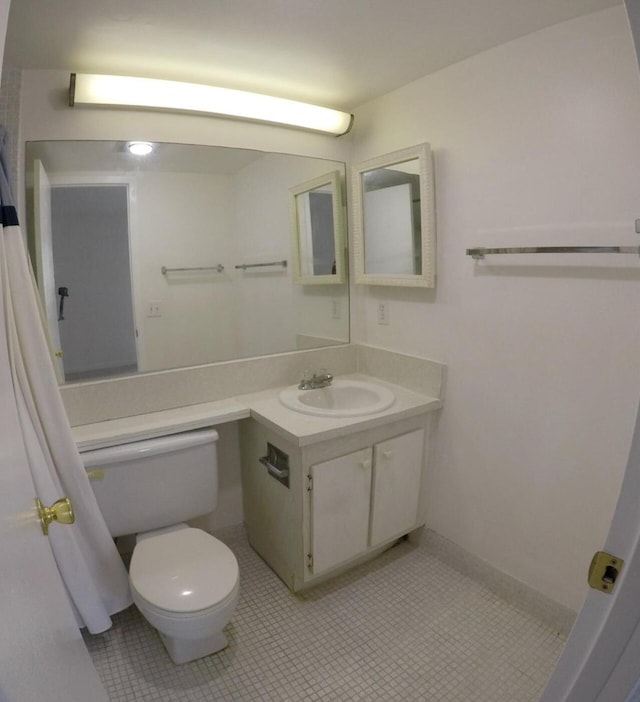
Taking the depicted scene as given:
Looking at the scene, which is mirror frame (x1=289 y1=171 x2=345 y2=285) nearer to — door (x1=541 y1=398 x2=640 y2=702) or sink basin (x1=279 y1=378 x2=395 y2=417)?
sink basin (x1=279 y1=378 x2=395 y2=417)

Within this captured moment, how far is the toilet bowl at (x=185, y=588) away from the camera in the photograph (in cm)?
133

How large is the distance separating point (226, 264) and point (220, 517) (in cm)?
127

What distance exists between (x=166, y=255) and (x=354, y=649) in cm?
177

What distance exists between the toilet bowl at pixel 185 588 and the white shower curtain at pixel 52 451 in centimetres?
17

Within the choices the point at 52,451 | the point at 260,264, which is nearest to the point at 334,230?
the point at 260,264

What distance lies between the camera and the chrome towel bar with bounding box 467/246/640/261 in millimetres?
1245

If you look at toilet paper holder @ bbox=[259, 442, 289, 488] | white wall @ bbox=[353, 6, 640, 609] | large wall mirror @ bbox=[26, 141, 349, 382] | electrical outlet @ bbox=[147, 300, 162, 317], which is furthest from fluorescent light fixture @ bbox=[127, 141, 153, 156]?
toilet paper holder @ bbox=[259, 442, 289, 488]

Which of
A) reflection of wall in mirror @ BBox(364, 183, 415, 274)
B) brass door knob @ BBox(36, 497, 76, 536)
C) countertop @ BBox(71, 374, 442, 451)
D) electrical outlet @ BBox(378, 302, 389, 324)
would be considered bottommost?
countertop @ BBox(71, 374, 442, 451)

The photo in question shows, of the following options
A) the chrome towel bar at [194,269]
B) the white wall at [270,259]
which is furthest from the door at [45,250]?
the white wall at [270,259]

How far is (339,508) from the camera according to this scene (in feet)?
5.71

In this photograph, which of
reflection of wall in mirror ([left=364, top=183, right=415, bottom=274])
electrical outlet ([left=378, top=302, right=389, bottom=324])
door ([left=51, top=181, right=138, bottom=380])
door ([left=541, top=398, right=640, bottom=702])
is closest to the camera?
door ([left=541, top=398, right=640, bottom=702])

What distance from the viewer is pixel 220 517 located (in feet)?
7.04

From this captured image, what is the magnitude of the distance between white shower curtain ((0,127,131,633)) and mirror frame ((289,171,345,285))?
3.93 ft

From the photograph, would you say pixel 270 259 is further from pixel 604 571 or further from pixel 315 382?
pixel 604 571
